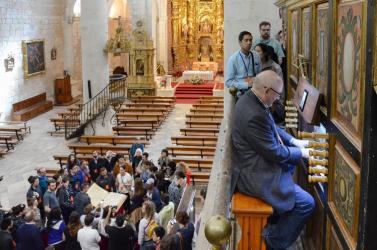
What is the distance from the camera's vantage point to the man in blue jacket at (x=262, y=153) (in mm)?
3594

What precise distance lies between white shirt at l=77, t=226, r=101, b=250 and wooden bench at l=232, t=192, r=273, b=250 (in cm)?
418

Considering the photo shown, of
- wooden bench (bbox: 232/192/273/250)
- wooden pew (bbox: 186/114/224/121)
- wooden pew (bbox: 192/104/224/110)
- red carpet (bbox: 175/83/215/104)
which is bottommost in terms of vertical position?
wooden pew (bbox: 186/114/224/121)

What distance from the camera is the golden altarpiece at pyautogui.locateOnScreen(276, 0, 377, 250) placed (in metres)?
2.66

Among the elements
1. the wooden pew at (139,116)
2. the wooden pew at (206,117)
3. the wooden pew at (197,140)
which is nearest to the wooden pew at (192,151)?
the wooden pew at (197,140)

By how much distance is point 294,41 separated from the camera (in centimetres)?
603

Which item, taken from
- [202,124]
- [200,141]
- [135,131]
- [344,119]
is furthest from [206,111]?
[344,119]

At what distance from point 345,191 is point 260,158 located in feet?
2.06

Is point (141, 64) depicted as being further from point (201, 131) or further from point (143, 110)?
point (201, 131)

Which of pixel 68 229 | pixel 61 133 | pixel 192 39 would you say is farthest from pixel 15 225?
A: pixel 192 39

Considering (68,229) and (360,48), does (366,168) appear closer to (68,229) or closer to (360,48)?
(360,48)

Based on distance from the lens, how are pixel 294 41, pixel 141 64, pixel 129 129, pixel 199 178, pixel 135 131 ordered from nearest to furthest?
pixel 294 41, pixel 199 178, pixel 129 129, pixel 135 131, pixel 141 64

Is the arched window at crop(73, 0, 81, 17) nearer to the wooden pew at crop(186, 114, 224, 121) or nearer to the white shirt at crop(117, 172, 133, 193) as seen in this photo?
the wooden pew at crop(186, 114, 224, 121)

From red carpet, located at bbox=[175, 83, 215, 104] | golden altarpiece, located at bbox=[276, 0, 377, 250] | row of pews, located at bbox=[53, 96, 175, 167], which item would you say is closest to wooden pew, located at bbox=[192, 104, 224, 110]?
row of pews, located at bbox=[53, 96, 175, 167]

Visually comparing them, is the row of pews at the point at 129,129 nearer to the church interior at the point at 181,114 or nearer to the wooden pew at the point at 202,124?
the church interior at the point at 181,114
